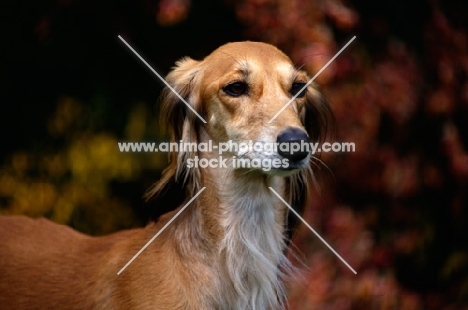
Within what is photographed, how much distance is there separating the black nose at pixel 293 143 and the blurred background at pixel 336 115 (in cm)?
157

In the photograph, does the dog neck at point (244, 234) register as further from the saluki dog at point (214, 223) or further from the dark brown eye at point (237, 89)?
the dark brown eye at point (237, 89)

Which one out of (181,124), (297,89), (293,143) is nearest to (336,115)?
(297,89)

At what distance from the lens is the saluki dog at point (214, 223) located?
11.5ft

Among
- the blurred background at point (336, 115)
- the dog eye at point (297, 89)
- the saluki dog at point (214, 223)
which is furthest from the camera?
the blurred background at point (336, 115)

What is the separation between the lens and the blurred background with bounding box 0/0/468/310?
5301mm

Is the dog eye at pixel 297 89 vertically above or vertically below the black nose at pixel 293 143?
above

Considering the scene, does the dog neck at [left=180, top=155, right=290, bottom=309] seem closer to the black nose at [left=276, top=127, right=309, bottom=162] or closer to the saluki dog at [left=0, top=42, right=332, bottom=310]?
the saluki dog at [left=0, top=42, right=332, bottom=310]

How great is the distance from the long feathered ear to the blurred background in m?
1.12

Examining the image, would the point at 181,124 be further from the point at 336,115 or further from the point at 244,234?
the point at 336,115

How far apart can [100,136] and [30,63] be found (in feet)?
2.98

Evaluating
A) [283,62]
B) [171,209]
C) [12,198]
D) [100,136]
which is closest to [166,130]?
[171,209]

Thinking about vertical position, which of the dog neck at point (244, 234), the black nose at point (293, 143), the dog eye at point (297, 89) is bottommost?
the dog neck at point (244, 234)

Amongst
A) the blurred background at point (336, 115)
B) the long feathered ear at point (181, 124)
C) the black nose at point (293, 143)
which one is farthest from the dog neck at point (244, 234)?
the blurred background at point (336, 115)

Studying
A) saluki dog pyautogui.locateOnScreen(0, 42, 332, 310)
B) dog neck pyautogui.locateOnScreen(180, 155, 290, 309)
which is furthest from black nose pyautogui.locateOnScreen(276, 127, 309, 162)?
dog neck pyautogui.locateOnScreen(180, 155, 290, 309)
